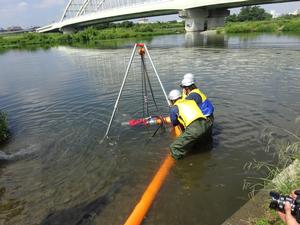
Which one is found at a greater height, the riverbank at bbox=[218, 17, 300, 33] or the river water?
the riverbank at bbox=[218, 17, 300, 33]

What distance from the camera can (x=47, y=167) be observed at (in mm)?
8406

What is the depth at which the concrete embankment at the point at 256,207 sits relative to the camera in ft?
15.7

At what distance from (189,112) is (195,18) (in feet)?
247

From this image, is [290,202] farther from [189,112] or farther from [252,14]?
[252,14]

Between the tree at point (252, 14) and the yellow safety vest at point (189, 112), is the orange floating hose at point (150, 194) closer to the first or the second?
the yellow safety vest at point (189, 112)

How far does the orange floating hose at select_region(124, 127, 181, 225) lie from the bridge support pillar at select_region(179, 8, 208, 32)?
233 ft

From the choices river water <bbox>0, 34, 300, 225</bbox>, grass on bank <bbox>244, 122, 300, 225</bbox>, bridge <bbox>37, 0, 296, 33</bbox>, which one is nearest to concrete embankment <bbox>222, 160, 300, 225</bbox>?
grass on bank <bbox>244, 122, 300, 225</bbox>

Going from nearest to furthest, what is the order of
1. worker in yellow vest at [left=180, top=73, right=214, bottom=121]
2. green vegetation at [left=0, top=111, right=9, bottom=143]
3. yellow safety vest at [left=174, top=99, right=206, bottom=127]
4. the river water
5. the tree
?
the river water < yellow safety vest at [left=174, top=99, right=206, bottom=127] < worker in yellow vest at [left=180, top=73, right=214, bottom=121] < green vegetation at [left=0, top=111, right=9, bottom=143] < the tree

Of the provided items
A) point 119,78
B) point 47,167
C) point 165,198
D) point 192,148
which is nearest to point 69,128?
point 47,167

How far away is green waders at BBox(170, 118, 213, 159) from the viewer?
787 centimetres

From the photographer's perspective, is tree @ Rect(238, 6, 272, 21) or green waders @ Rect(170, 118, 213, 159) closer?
green waders @ Rect(170, 118, 213, 159)

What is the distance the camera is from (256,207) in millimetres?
5109

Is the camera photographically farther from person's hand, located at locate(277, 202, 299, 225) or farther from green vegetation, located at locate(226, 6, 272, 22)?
green vegetation, located at locate(226, 6, 272, 22)

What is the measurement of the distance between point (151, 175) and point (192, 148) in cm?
176
